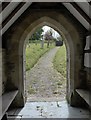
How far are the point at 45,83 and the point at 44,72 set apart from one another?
182cm

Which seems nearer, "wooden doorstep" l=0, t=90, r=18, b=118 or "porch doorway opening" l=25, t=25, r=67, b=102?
"wooden doorstep" l=0, t=90, r=18, b=118

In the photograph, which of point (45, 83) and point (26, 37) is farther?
point (45, 83)

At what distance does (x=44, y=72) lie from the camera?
403 inches

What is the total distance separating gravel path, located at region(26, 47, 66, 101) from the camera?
263 inches

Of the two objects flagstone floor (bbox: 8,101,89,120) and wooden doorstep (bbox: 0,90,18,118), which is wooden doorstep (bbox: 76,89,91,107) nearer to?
flagstone floor (bbox: 8,101,89,120)

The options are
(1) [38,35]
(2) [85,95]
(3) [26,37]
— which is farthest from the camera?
(1) [38,35]

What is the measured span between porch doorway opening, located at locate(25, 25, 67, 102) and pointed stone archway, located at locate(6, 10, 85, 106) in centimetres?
52

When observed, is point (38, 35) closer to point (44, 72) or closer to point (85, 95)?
point (44, 72)

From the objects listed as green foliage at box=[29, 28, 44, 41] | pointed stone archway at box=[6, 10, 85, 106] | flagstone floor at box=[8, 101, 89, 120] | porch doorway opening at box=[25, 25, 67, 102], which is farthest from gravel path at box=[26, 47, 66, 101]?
green foliage at box=[29, 28, 44, 41]

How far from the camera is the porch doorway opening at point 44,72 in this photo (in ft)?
22.2

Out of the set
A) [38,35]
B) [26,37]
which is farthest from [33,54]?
[26,37]

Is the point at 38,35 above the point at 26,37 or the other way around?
above

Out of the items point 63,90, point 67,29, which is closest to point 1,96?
point 67,29

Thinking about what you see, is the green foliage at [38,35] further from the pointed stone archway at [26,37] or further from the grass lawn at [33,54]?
the pointed stone archway at [26,37]
